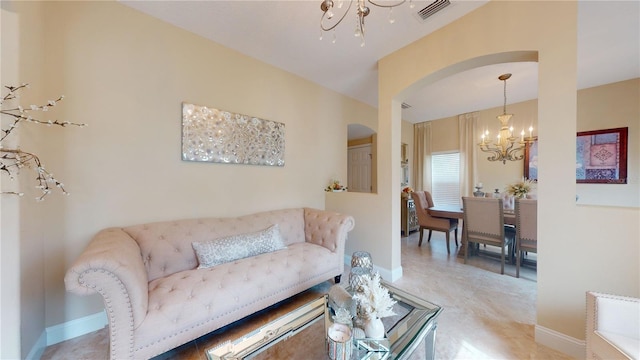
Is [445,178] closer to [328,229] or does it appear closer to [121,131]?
[328,229]

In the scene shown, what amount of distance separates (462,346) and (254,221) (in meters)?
2.13

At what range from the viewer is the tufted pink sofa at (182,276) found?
118cm

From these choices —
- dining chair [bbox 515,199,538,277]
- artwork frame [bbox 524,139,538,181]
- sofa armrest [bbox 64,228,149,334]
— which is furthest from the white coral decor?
artwork frame [bbox 524,139,538,181]

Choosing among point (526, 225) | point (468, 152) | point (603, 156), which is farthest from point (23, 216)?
point (603, 156)

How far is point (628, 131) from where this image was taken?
3.49m

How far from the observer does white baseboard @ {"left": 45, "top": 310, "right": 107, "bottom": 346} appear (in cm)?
160

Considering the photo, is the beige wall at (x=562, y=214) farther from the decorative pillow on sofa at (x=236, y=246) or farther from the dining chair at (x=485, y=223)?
the decorative pillow on sofa at (x=236, y=246)

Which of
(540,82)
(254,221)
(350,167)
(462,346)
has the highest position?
(540,82)

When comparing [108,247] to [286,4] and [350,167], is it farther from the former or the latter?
[350,167]

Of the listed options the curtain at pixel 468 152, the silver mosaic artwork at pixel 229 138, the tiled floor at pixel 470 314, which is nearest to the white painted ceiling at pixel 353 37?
the silver mosaic artwork at pixel 229 138

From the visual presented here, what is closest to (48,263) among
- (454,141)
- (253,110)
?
(253,110)

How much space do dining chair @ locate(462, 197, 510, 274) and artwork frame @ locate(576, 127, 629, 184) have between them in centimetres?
261

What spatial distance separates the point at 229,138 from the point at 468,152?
5.20m

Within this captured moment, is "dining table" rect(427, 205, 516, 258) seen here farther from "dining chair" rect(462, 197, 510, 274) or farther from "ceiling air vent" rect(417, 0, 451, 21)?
"ceiling air vent" rect(417, 0, 451, 21)
